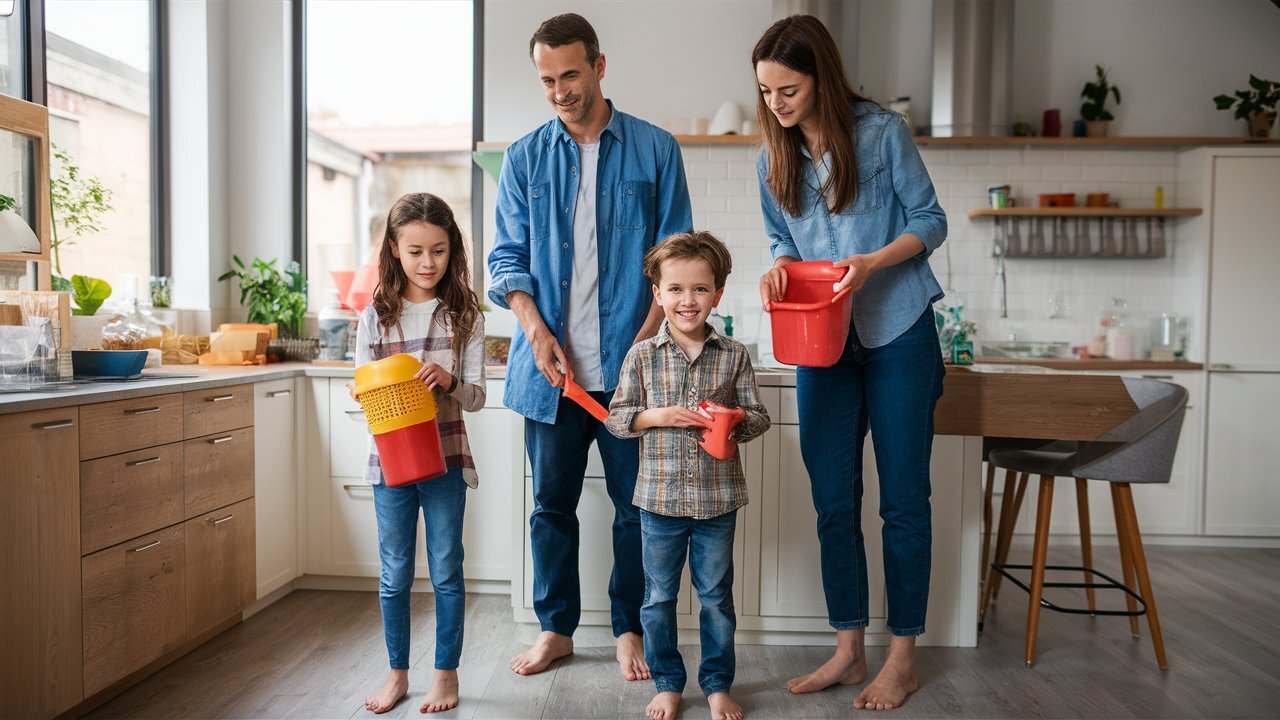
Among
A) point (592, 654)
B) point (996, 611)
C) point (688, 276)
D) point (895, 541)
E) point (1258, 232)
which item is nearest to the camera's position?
point (688, 276)

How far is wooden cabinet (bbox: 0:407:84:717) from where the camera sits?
1.76 metres

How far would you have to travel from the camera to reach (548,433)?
2254 millimetres

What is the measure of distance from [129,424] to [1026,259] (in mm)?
3831

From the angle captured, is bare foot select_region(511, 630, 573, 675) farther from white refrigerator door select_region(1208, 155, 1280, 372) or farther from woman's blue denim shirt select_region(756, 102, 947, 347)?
white refrigerator door select_region(1208, 155, 1280, 372)

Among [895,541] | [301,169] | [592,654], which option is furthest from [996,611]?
[301,169]

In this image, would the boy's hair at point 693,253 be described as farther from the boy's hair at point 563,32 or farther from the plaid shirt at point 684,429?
the boy's hair at point 563,32

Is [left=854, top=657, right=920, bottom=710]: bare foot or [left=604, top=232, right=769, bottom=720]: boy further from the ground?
[left=604, top=232, right=769, bottom=720]: boy

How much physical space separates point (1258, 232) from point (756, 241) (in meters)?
2.24

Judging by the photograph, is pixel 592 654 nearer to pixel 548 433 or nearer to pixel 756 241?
pixel 548 433

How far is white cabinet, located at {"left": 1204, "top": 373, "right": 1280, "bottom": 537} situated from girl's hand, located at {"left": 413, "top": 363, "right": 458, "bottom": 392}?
3608 mm

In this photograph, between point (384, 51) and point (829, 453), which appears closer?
point (829, 453)

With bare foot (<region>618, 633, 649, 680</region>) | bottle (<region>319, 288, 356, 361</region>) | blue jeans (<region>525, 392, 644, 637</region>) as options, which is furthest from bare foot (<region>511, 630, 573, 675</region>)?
bottle (<region>319, 288, 356, 361</region>)

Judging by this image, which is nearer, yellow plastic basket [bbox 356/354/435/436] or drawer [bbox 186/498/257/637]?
yellow plastic basket [bbox 356/354/435/436]

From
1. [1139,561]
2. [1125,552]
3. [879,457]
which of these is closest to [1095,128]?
[1125,552]
